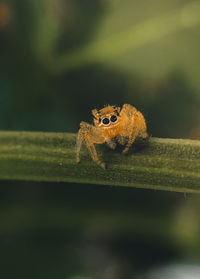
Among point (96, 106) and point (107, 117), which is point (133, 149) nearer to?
point (107, 117)

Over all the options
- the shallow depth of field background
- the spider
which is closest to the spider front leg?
the spider

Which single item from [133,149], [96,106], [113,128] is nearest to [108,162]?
[133,149]

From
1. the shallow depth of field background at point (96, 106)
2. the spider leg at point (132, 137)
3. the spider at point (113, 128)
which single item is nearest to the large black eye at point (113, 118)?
the spider at point (113, 128)

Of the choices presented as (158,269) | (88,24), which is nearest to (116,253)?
(158,269)

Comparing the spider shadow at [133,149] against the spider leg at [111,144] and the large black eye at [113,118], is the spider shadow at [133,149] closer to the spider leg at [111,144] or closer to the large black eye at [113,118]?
the spider leg at [111,144]

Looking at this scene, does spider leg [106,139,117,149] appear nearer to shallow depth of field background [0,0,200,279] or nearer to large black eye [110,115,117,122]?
large black eye [110,115,117,122]
